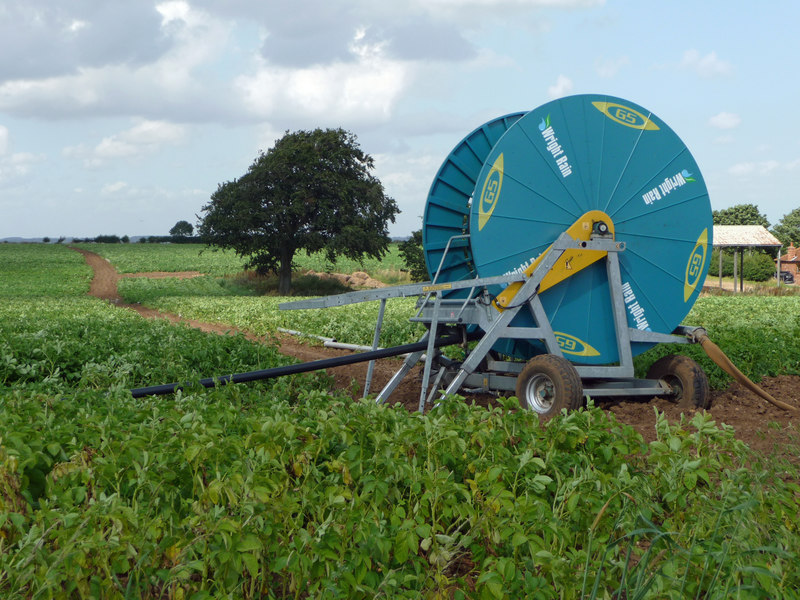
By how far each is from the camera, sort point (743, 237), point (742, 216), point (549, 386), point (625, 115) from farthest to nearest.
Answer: point (742, 216)
point (743, 237)
point (625, 115)
point (549, 386)

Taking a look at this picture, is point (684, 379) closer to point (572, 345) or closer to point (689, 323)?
point (572, 345)

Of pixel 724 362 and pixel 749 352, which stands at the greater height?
pixel 724 362

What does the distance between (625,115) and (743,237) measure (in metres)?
38.4

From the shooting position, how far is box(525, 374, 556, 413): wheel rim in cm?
701

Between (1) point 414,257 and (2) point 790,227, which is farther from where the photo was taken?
(2) point 790,227

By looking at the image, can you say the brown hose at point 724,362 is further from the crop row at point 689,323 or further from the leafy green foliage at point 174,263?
the leafy green foliage at point 174,263

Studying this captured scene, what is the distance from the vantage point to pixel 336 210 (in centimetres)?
3769

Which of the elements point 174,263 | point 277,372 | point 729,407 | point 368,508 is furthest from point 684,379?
point 174,263

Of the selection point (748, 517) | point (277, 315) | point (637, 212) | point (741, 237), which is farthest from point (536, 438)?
point (741, 237)

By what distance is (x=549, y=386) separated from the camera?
7.01 meters

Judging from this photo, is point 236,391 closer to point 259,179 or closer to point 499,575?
point 499,575

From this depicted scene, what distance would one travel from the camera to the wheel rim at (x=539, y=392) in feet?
23.0

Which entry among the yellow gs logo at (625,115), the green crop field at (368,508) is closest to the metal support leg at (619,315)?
the yellow gs logo at (625,115)

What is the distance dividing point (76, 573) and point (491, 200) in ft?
18.8
